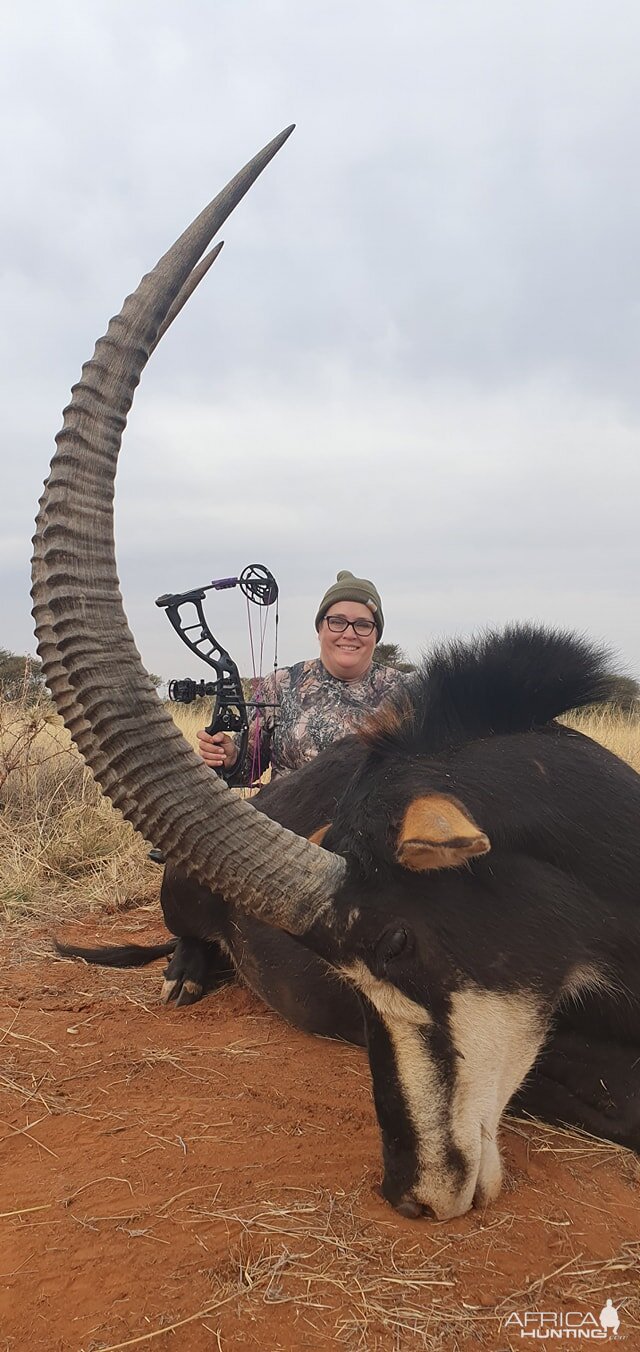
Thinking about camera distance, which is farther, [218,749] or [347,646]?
[347,646]

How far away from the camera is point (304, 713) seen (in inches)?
246

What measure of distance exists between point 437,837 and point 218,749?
12.0 ft

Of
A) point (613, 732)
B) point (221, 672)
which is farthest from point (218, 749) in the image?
point (613, 732)

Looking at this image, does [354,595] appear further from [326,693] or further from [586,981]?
[586,981]

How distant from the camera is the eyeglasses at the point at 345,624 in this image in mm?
6164

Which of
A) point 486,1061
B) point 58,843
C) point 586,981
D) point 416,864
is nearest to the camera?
point 416,864

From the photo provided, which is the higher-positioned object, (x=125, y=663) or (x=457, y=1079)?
(x=125, y=663)

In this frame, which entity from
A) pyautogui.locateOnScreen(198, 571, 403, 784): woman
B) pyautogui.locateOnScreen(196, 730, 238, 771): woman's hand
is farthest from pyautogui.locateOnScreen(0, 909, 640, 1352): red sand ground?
pyautogui.locateOnScreen(198, 571, 403, 784): woman

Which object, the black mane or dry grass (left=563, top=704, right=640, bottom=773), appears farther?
dry grass (left=563, top=704, right=640, bottom=773)

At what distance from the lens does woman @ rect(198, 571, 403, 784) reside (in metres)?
6.12

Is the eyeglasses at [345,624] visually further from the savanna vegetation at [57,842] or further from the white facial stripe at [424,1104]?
the white facial stripe at [424,1104]

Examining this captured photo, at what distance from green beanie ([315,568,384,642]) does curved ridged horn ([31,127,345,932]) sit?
3.66 meters

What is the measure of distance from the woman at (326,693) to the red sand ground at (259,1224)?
256cm

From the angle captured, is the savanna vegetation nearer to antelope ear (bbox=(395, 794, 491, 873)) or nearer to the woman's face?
the woman's face
